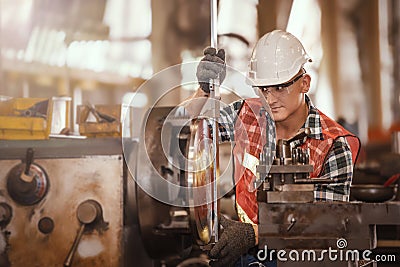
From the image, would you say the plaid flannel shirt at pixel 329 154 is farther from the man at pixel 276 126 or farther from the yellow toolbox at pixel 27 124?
the yellow toolbox at pixel 27 124

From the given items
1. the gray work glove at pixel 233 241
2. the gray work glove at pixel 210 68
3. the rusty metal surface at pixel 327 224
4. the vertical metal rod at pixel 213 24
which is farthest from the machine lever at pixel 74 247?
the rusty metal surface at pixel 327 224

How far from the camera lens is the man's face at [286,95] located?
2.29 meters

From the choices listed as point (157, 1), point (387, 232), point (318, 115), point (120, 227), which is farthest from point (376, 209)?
point (157, 1)

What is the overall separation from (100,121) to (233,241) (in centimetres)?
164

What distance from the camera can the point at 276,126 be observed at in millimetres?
2439

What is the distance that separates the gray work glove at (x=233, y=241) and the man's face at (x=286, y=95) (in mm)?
572

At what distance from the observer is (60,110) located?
11.8ft

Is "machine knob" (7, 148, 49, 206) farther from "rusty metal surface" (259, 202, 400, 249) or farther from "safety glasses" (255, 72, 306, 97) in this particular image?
"rusty metal surface" (259, 202, 400, 249)

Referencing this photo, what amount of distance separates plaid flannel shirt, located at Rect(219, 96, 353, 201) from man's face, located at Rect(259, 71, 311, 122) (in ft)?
0.23

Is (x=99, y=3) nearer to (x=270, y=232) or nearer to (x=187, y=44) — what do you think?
(x=187, y=44)

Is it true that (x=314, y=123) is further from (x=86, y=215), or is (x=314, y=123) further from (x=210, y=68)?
(x=86, y=215)

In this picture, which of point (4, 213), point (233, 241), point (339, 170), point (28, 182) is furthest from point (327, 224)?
point (4, 213)

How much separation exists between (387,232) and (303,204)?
7.78ft

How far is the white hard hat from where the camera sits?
225cm
